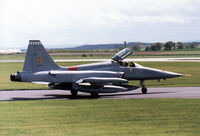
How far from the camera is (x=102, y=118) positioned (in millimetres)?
17156

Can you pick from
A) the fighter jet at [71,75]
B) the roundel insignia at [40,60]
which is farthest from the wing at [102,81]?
the roundel insignia at [40,60]

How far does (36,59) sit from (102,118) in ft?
33.8

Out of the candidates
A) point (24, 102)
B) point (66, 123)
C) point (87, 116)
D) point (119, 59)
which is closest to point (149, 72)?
point (119, 59)

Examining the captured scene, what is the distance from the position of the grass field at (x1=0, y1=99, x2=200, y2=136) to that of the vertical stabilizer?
322 cm

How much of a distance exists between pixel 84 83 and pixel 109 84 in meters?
1.71

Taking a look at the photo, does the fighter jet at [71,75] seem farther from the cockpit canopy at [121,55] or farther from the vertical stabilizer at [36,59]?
the cockpit canopy at [121,55]

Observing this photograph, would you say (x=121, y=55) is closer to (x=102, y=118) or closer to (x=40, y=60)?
(x=40, y=60)

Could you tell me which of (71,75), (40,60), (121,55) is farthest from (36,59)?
(121,55)

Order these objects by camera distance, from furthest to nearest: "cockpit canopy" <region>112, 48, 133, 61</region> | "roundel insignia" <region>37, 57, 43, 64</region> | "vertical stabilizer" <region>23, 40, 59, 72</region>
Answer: "cockpit canopy" <region>112, 48, 133, 61</region> → "roundel insignia" <region>37, 57, 43, 64</region> → "vertical stabilizer" <region>23, 40, 59, 72</region>

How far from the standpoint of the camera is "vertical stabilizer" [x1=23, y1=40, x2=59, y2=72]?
2575 cm

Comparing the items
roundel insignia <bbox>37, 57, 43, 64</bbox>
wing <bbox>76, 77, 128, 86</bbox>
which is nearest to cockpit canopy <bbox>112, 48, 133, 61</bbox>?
wing <bbox>76, 77, 128, 86</bbox>

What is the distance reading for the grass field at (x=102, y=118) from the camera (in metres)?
14.5

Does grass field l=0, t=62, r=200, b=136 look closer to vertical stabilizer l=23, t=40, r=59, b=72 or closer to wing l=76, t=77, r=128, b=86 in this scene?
wing l=76, t=77, r=128, b=86

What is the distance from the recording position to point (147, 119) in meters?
16.9
